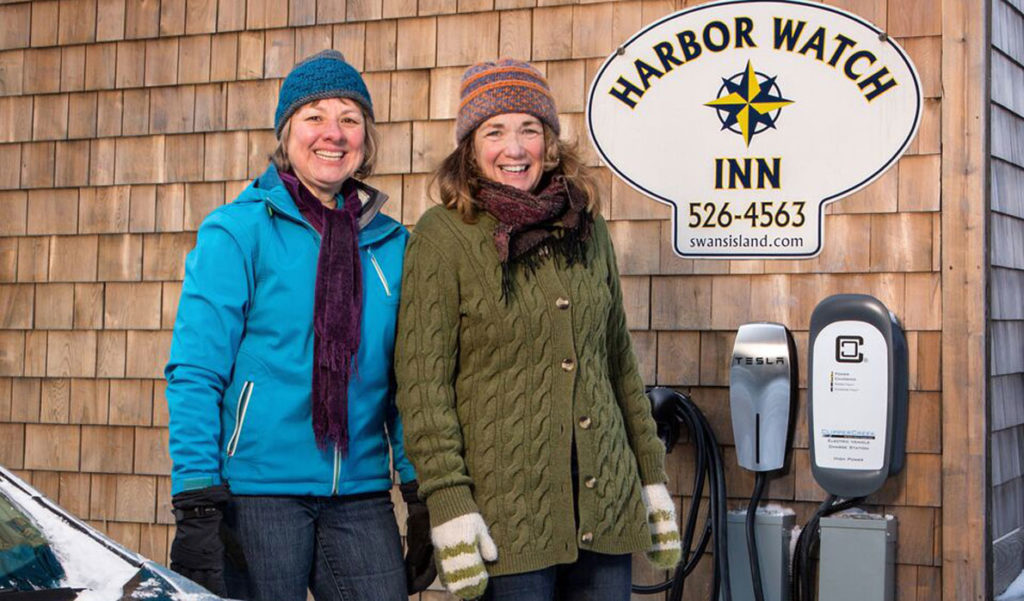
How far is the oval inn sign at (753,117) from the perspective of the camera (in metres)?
4.11

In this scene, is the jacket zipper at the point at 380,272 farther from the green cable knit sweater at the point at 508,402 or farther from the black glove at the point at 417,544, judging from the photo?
the black glove at the point at 417,544

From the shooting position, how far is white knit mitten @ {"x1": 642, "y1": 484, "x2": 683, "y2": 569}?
2.64 m

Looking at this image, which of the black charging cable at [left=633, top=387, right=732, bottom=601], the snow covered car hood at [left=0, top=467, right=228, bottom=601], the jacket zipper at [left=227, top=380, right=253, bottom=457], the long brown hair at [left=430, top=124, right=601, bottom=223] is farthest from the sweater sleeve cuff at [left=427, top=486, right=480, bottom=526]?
the black charging cable at [left=633, top=387, right=732, bottom=601]

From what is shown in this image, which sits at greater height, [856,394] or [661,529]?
[856,394]

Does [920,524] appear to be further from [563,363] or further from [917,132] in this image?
[563,363]

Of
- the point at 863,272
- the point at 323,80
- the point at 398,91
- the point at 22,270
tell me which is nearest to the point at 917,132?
the point at 863,272

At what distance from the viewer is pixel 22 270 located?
516cm

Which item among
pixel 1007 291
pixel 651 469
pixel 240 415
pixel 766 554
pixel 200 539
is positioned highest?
pixel 1007 291

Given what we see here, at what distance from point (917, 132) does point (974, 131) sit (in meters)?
0.17

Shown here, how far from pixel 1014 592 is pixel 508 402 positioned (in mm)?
2756

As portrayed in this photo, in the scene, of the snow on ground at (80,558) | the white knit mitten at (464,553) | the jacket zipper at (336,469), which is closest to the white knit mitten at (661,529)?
the white knit mitten at (464,553)

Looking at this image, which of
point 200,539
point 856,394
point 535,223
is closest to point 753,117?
point 856,394

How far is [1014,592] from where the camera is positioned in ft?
14.6

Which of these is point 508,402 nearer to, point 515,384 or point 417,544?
point 515,384
